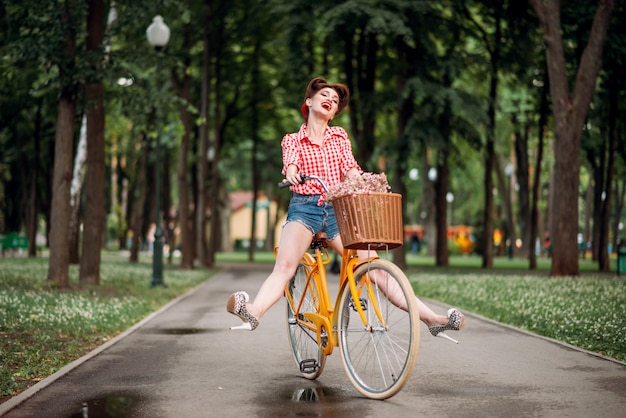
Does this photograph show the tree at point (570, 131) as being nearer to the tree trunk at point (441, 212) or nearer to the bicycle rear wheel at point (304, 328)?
the tree trunk at point (441, 212)

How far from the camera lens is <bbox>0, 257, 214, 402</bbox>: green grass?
806 cm

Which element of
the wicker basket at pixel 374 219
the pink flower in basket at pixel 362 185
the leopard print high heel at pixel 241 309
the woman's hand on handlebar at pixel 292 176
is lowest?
the leopard print high heel at pixel 241 309

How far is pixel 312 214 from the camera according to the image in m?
6.91

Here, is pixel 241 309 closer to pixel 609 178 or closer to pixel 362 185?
pixel 362 185

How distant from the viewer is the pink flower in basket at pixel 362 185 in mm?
6191

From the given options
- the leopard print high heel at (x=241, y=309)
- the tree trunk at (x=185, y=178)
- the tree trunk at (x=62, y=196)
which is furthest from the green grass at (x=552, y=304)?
the tree trunk at (x=185, y=178)

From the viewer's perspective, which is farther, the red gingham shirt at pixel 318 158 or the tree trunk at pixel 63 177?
the tree trunk at pixel 63 177

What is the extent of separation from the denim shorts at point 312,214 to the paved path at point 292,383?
4.02 feet

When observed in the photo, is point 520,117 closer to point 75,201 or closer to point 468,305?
point 75,201

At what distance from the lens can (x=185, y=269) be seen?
28.7 metres

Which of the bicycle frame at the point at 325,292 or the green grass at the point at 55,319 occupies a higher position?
the bicycle frame at the point at 325,292

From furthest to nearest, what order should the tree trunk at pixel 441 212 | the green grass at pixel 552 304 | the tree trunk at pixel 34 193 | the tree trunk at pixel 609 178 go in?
the tree trunk at pixel 34 193
the tree trunk at pixel 441 212
the tree trunk at pixel 609 178
the green grass at pixel 552 304

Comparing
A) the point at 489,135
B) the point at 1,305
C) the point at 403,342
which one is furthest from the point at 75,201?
the point at 403,342

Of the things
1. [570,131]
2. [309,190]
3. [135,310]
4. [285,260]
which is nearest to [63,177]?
[135,310]
